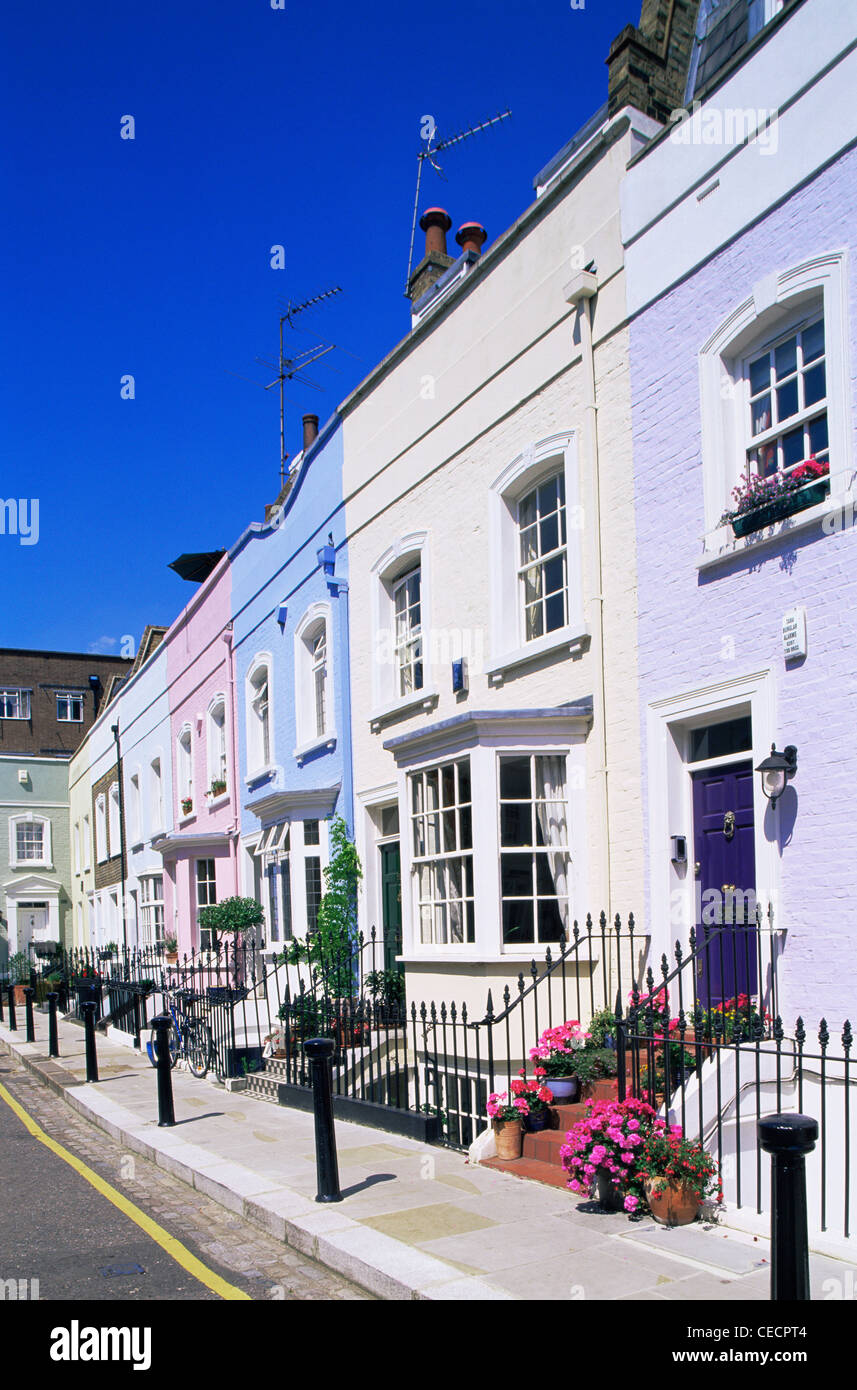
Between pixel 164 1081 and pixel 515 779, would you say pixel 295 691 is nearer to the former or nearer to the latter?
pixel 515 779

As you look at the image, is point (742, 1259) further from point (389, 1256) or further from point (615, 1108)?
point (389, 1256)

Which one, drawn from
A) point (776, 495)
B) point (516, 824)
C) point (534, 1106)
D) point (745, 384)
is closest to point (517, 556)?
point (516, 824)

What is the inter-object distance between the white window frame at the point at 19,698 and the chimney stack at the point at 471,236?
104 feet

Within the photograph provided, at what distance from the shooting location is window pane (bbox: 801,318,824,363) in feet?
26.8

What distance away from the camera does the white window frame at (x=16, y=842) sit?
1651 inches

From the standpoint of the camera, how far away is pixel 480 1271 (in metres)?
5.72

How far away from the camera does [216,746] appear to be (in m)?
22.5

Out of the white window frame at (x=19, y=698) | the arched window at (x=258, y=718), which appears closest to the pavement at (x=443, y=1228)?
the arched window at (x=258, y=718)

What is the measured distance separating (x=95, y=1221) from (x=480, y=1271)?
3130 millimetres

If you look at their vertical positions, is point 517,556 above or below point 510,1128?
above

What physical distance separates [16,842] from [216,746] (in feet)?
75.2

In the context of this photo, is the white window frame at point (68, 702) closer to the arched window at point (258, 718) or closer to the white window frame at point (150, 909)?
the white window frame at point (150, 909)

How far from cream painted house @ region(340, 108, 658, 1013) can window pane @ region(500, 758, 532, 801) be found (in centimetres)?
2
